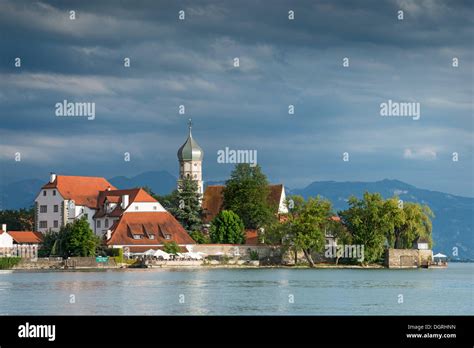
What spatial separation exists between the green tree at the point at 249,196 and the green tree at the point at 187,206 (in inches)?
128

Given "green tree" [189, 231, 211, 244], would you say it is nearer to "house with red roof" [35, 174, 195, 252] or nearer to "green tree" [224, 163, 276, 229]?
"house with red roof" [35, 174, 195, 252]

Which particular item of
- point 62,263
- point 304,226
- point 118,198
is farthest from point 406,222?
point 62,263

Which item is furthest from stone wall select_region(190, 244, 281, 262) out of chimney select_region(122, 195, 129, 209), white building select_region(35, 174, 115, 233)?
white building select_region(35, 174, 115, 233)

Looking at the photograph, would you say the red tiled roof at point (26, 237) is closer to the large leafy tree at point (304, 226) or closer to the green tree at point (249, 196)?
the green tree at point (249, 196)

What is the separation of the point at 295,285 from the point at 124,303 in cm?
1904

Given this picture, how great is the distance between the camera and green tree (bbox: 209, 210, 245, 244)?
343ft

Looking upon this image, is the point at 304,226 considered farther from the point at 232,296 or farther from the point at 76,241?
the point at 232,296

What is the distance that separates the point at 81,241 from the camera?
95000mm

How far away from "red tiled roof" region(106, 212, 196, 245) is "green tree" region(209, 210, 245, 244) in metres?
3.52

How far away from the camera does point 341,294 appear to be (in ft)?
186

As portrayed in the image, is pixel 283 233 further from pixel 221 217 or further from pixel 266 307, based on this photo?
pixel 266 307

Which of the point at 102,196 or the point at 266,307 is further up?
the point at 102,196
